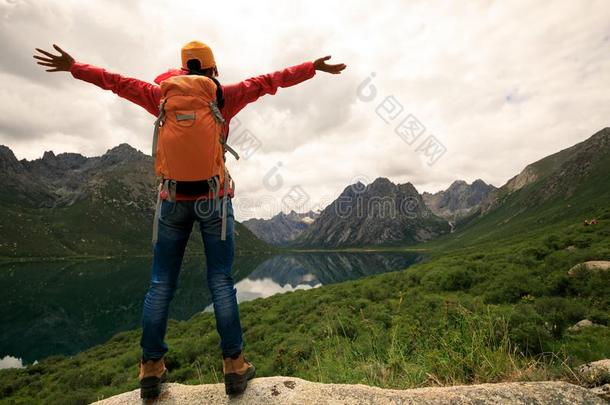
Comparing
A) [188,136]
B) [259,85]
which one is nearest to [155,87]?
[188,136]

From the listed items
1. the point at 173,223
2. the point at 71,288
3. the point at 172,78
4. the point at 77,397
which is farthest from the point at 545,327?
the point at 71,288

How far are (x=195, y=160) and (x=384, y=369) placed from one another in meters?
3.80

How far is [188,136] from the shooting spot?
3.54 meters

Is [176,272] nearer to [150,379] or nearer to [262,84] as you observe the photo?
[150,379]

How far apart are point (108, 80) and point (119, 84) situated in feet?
0.45

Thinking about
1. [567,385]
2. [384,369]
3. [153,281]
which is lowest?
[567,385]

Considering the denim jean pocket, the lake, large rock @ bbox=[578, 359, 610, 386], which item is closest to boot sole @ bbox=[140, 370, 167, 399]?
the denim jean pocket

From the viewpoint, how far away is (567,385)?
9.93 feet

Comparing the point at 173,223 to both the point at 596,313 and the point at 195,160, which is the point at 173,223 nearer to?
the point at 195,160

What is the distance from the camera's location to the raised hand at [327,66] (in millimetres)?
4758

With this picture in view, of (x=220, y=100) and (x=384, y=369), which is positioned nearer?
(x=220, y=100)

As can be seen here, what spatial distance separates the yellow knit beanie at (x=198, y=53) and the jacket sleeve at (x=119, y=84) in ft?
1.88

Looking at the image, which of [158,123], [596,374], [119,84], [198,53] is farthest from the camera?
[119,84]

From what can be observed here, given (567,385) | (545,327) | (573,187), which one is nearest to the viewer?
Result: (567,385)
